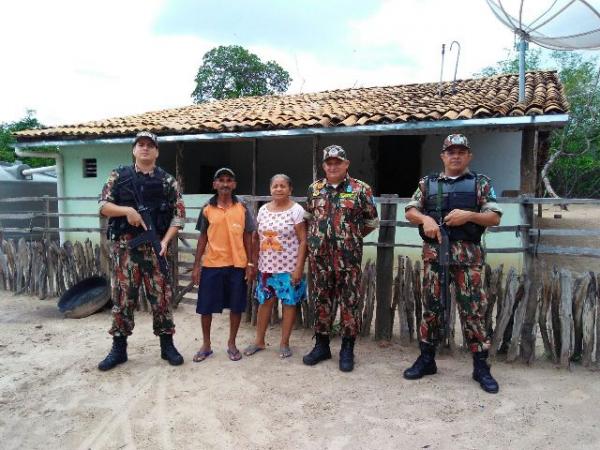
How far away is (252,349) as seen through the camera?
11.7ft

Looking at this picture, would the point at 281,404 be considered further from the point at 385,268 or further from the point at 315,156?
the point at 315,156

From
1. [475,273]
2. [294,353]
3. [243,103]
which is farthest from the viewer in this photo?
[243,103]

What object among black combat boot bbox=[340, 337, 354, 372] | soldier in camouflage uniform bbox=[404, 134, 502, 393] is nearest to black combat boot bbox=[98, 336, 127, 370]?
black combat boot bbox=[340, 337, 354, 372]

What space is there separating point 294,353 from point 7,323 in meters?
3.17

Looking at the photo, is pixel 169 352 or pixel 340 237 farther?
pixel 169 352

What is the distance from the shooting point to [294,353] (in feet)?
11.8

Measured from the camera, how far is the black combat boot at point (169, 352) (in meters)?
3.36

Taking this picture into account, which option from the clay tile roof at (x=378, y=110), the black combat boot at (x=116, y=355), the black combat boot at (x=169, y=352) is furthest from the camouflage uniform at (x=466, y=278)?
the clay tile roof at (x=378, y=110)

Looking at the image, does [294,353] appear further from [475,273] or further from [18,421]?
A: [18,421]

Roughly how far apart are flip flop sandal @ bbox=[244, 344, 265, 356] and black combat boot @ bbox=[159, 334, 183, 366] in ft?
1.68

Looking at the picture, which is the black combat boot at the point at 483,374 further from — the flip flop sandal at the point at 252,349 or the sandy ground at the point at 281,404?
the flip flop sandal at the point at 252,349

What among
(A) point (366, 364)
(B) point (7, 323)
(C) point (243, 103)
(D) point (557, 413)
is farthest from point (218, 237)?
(C) point (243, 103)

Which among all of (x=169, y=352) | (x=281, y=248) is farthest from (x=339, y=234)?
(x=169, y=352)

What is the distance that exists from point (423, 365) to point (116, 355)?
227 centimetres
